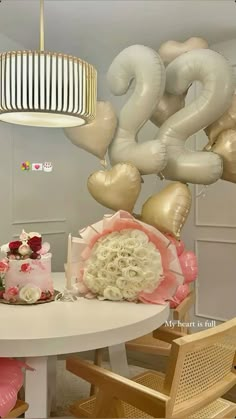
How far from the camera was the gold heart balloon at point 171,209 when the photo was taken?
2.03 meters

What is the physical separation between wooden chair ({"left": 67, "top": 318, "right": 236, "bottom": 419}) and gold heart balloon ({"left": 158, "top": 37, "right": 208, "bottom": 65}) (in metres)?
1.60

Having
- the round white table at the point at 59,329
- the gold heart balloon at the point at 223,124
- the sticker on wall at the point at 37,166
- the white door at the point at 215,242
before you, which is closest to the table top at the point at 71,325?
the round white table at the point at 59,329

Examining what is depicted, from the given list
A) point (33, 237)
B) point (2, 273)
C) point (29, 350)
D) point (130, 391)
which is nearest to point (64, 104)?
point (33, 237)

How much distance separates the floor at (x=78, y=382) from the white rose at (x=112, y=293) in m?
0.94

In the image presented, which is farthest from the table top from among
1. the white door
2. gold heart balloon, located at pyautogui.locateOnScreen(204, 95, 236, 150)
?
the white door

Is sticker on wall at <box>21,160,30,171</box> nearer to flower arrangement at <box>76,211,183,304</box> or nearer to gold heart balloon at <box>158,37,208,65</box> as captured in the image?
gold heart balloon at <box>158,37,208,65</box>

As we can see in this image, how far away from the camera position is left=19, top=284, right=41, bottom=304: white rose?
5.42 feet

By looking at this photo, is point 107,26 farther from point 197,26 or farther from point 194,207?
point 194,207

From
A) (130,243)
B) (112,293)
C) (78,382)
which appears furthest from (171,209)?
(78,382)

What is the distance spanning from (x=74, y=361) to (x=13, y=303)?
1.42 ft

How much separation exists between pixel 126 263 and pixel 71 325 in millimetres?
359

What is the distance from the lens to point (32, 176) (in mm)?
3785

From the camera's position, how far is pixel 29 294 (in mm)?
1653

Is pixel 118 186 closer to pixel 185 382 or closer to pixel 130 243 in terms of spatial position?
pixel 130 243
